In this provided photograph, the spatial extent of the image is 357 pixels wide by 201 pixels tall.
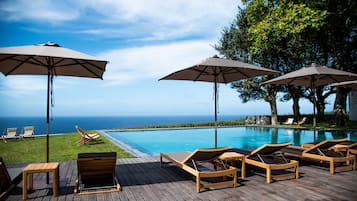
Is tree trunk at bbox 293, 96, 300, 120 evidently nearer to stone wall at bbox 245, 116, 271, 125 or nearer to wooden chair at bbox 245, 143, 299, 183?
stone wall at bbox 245, 116, 271, 125

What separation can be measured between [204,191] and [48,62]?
154 inches

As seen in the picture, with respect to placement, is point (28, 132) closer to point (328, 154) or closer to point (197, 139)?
point (197, 139)

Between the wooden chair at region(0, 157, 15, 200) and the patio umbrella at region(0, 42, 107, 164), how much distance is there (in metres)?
0.70

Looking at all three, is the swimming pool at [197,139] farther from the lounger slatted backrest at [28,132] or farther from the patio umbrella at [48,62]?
the patio umbrella at [48,62]

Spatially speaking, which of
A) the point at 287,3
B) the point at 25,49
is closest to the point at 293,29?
the point at 287,3

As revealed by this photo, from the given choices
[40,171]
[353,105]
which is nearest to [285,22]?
[353,105]

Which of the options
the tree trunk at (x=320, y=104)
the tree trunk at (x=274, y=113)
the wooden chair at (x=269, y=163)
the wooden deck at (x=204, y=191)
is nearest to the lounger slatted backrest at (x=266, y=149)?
the wooden chair at (x=269, y=163)

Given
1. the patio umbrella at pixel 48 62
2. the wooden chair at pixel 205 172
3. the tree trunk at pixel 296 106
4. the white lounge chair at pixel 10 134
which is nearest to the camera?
the patio umbrella at pixel 48 62

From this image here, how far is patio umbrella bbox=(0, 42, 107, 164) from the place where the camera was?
13.5ft

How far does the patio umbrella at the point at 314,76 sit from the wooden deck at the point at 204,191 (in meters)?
2.42

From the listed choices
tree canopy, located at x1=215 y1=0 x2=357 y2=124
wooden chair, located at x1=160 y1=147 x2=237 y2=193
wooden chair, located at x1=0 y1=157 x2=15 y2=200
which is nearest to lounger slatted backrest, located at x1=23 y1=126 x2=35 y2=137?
wooden chair, located at x1=0 y1=157 x2=15 y2=200

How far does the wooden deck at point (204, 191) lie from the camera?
4145 mm

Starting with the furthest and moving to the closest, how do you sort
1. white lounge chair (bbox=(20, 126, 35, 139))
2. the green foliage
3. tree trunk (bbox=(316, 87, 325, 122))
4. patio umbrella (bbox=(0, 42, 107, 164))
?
tree trunk (bbox=(316, 87, 325, 122)) → the green foliage → white lounge chair (bbox=(20, 126, 35, 139)) → patio umbrella (bbox=(0, 42, 107, 164))

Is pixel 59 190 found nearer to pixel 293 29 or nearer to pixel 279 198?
pixel 279 198
